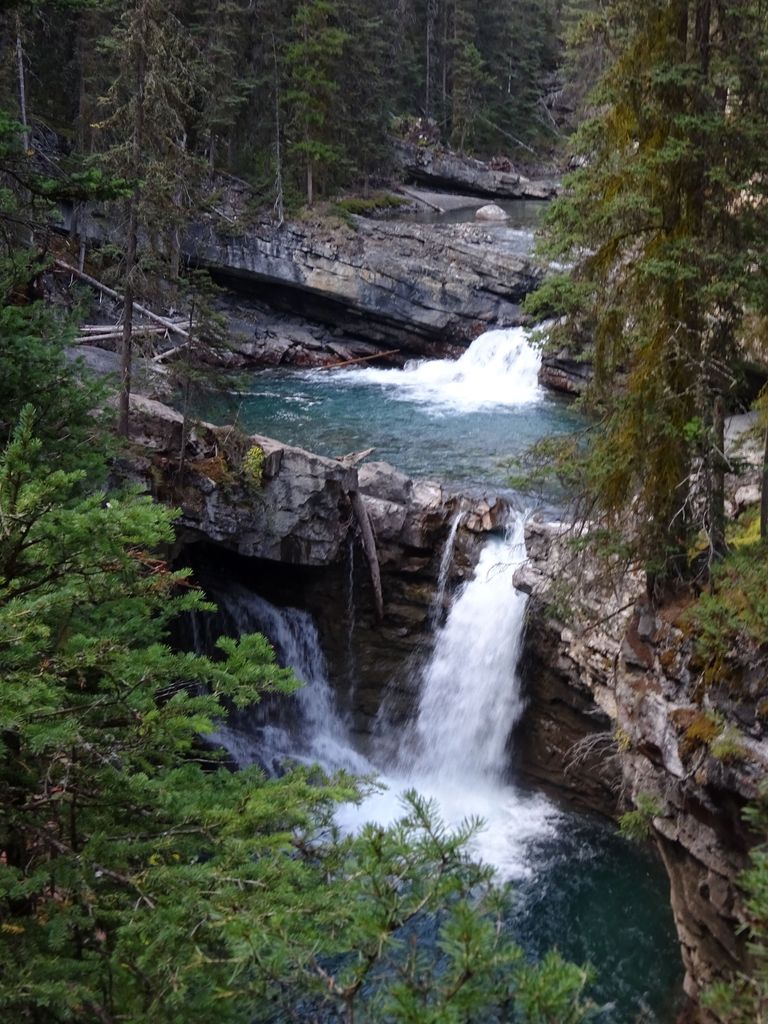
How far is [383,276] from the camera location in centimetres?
2933

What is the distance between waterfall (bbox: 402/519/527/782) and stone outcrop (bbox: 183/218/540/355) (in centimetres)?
1683

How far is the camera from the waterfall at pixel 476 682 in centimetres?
1391

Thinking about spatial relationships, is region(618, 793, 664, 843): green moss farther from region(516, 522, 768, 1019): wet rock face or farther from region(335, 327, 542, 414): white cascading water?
region(335, 327, 542, 414): white cascading water

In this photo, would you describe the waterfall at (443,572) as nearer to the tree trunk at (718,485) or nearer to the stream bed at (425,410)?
the stream bed at (425,410)

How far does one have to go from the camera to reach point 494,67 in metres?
52.1

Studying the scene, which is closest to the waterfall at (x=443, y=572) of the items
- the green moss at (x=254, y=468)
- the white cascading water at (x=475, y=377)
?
the green moss at (x=254, y=468)

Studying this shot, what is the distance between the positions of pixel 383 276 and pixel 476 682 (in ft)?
63.0

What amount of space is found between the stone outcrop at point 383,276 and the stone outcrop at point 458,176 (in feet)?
53.2

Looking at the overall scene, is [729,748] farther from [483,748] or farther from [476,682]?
[483,748]

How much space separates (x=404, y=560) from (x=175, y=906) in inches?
438

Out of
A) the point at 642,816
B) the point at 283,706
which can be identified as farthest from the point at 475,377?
the point at 642,816

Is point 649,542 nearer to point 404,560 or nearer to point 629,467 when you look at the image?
point 629,467

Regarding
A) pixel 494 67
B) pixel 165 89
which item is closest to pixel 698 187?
pixel 165 89

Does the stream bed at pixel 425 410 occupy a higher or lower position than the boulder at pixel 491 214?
lower
